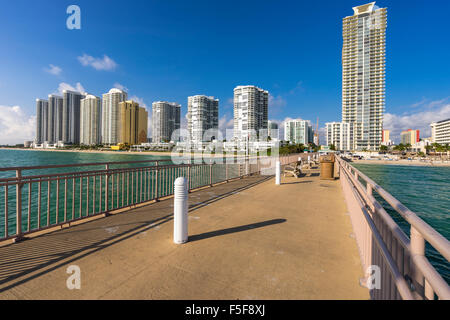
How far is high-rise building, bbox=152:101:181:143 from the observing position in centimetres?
15488

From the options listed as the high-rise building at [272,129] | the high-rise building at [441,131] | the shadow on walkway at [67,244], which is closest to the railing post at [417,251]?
the shadow on walkway at [67,244]

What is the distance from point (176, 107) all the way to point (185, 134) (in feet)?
141

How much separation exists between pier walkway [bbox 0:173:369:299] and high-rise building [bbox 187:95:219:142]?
11938cm

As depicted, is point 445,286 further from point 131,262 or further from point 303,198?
point 303,198

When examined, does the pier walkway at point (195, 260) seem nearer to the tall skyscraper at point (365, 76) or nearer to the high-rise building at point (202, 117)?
the high-rise building at point (202, 117)

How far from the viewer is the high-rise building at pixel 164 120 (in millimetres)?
154875

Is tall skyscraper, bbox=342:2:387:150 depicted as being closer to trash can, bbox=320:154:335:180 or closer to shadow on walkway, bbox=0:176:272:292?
trash can, bbox=320:154:335:180

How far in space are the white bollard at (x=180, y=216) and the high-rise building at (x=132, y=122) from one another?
508ft

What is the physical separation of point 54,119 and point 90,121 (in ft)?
104

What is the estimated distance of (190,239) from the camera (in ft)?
12.4

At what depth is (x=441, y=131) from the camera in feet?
420

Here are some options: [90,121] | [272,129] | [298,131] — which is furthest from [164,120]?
[298,131]

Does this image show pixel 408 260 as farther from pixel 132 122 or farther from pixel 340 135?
pixel 132 122
